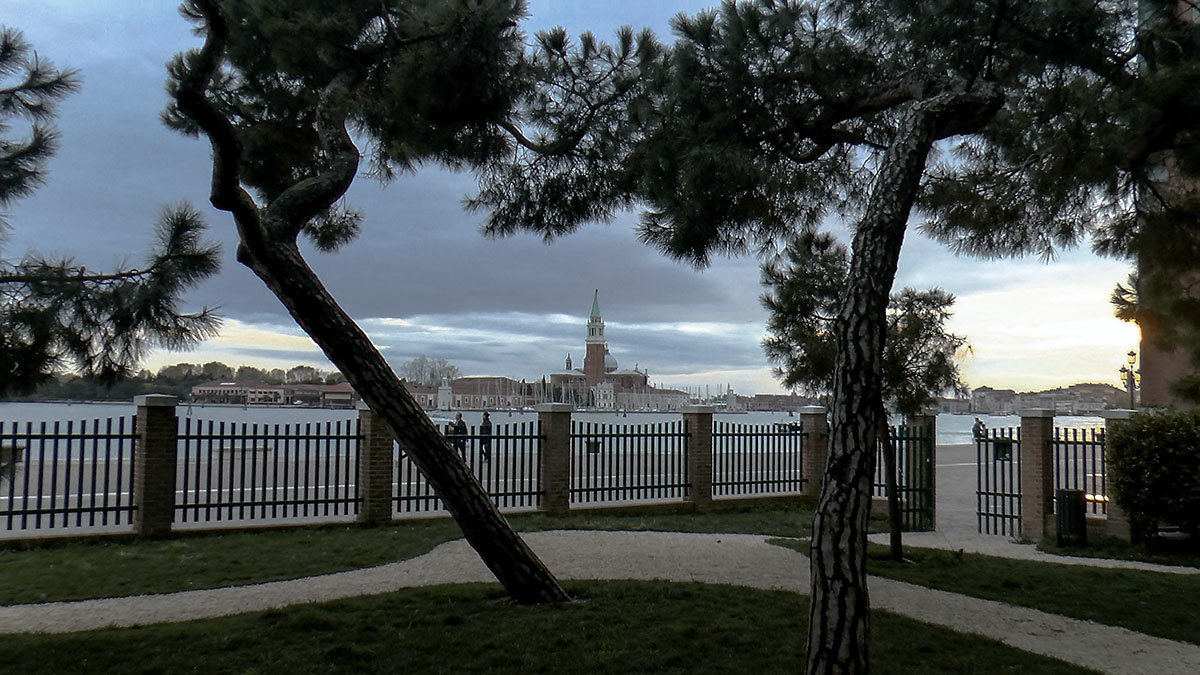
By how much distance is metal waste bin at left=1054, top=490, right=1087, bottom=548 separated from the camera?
1149 centimetres

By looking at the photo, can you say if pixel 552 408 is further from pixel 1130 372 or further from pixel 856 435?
pixel 1130 372

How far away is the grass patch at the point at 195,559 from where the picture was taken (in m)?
7.91

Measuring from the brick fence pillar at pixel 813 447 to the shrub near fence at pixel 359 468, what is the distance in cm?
3

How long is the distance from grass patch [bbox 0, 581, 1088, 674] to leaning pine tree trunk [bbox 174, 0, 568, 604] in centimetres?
43

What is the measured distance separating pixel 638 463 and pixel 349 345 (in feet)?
31.1

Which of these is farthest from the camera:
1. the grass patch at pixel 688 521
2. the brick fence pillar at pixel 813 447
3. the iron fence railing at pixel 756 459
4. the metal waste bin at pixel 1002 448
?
the brick fence pillar at pixel 813 447

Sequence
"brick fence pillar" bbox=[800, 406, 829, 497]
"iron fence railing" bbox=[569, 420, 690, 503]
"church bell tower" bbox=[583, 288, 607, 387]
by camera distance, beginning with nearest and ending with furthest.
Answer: "iron fence railing" bbox=[569, 420, 690, 503] → "brick fence pillar" bbox=[800, 406, 829, 497] → "church bell tower" bbox=[583, 288, 607, 387]

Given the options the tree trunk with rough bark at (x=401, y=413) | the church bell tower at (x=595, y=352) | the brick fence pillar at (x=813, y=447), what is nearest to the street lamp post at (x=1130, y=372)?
the brick fence pillar at (x=813, y=447)

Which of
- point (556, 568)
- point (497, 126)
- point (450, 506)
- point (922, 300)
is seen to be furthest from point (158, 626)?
point (922, 300)

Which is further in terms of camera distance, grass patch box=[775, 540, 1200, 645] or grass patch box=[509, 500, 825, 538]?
grass patch box=[509, 500, 825, 538]

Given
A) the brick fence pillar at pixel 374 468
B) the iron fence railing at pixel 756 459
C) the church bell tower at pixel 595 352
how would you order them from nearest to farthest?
1. the brick fence pillar at pixel 374 468
2. the iron fence railing at pixel 756 459
3. the church bell tower at pixel 595 352

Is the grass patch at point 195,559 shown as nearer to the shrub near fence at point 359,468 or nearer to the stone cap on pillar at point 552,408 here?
the shrub near fence at point 359,468

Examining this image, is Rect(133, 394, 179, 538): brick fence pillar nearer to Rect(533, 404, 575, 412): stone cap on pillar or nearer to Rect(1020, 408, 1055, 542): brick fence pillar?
Rect(533, 404, 575, 412): stone cap on pillar

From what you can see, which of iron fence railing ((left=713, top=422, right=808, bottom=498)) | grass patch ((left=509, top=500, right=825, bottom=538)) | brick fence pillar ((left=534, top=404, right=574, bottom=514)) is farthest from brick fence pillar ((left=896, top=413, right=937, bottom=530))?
brick fence pillar ((left=534, top=404, right=574, bottom=514))
